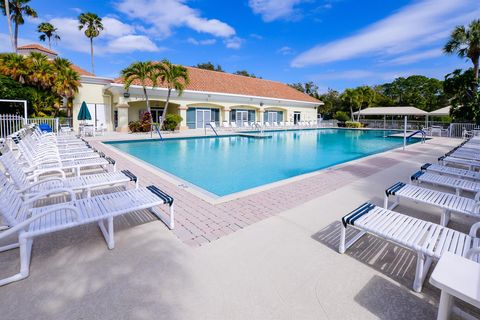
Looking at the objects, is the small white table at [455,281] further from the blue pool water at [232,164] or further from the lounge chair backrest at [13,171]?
the blue pool water at [232,164]

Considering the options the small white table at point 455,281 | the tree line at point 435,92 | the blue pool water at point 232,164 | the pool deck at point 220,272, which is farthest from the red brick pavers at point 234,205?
the tree line at point 435,92

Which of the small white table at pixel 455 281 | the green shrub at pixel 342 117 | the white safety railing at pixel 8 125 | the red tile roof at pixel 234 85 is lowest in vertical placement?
the small white table at pixel 455 281

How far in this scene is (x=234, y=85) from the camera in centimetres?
2861

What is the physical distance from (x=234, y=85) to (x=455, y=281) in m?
28.4

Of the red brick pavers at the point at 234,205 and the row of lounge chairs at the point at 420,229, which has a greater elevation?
the row of lounge chairs at the point at 420,229

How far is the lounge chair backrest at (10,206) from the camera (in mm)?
2443

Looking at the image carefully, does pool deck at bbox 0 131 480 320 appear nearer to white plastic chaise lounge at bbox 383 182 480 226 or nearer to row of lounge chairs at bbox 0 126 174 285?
row of lounge chairs at bbox 0 126 174 285

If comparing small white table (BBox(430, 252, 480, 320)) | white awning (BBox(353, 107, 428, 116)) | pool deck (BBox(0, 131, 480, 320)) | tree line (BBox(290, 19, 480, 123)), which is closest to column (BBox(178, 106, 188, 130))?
pool deck (BBox(0, 131, 480, 320))

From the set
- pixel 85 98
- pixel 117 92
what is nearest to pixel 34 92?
pixel 85 98

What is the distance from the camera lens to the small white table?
1.54 metres

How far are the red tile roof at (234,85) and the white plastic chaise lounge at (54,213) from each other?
18.9 meters

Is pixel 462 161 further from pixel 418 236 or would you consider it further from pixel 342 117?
pixel 342 117

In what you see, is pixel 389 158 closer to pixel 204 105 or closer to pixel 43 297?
pixel 43 297

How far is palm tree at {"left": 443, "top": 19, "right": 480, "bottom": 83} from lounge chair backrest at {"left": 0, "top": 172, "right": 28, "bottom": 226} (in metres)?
28.6
